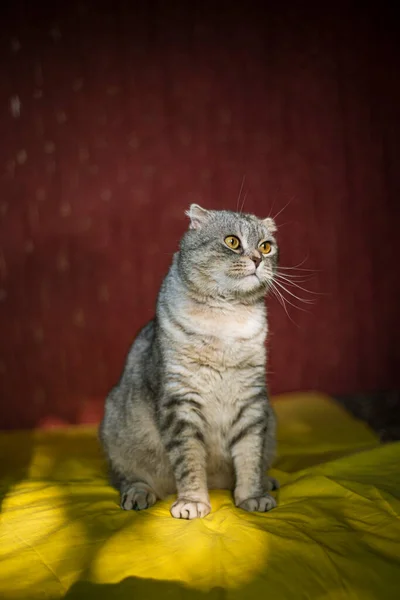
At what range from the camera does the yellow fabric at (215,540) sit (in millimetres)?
1110

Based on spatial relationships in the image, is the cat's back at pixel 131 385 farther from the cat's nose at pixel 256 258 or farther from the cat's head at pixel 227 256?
the cat's nose at pixel 256 258

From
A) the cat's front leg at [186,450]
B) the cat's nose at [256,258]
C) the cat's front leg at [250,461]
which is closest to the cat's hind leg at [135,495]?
the cat's front leg at [186,450]

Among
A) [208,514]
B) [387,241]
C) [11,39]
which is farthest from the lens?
[387,241]

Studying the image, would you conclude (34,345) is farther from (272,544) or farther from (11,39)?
(272,544)

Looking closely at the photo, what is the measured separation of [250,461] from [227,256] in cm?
60

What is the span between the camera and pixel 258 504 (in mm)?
1527

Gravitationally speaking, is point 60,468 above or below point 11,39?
below

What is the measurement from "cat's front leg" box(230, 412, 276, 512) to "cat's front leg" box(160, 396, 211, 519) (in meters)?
0.10

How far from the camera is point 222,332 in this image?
1639mm

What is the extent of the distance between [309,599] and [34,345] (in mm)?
2038

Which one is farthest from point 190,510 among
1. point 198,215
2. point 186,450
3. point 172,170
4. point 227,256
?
point 172,170

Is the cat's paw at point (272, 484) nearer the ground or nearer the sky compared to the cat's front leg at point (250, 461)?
nearer the ground

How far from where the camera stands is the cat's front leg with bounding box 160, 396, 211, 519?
4.98 ft

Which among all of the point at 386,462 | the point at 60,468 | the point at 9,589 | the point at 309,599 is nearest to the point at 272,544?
the point at 309,599
